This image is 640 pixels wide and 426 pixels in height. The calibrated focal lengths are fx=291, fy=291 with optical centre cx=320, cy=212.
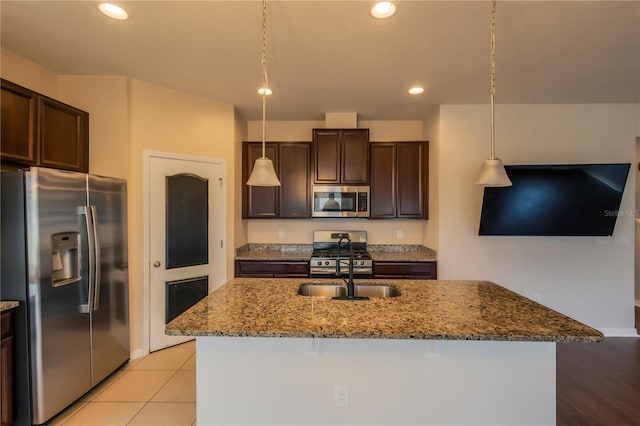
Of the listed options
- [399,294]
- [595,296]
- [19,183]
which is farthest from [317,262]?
[595,296]

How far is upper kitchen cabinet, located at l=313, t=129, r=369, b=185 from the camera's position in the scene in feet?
12.3

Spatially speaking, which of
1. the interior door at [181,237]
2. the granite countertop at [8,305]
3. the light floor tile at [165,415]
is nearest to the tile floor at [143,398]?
the light floor tile at [165,415]

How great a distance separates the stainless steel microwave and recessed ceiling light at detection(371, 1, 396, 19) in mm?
2099

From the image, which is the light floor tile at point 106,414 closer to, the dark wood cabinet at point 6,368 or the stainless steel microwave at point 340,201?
the dark wood cabinet at point 6,368

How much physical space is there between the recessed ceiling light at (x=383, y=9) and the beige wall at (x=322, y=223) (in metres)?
2.26

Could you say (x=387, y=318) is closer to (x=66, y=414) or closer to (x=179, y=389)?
(x=179, y=389)

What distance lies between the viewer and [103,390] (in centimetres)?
241

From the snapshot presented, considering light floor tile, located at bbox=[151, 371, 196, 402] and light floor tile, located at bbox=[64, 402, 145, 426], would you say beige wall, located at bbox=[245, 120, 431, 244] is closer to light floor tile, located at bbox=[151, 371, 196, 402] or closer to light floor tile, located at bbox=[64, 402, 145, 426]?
light floor tile, located at bbox=[151, 371, 196, 402]

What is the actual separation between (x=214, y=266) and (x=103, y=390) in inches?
56.2

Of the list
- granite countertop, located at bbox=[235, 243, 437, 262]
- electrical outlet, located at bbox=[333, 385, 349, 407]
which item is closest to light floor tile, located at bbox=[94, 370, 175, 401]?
granite countertop, located at bbox=[235, 243, 437, 262]

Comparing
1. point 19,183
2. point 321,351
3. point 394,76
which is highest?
point 394,76

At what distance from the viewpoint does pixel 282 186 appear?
12.8 ft

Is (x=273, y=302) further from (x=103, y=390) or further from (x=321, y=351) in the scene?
(x=103, y=390)

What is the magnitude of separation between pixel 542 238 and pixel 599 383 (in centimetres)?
153
